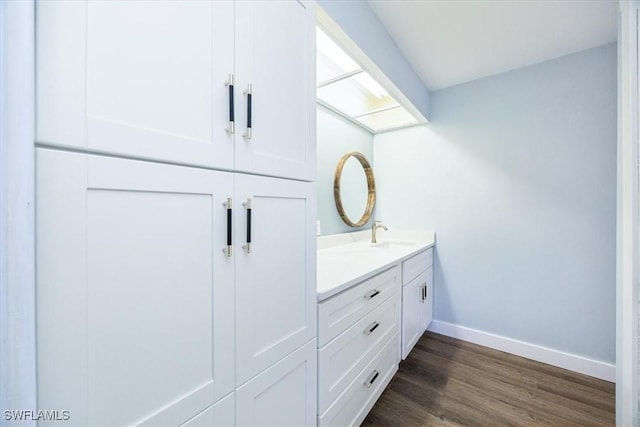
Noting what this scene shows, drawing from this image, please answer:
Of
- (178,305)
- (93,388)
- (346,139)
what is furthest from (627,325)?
(346,139)

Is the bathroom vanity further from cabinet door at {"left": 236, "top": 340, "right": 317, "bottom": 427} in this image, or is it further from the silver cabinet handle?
the silver cabinet handle

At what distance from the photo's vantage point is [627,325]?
3.31 feet

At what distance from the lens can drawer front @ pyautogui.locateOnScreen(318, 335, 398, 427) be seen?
44.5 inches

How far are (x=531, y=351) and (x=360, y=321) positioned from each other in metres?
1.77

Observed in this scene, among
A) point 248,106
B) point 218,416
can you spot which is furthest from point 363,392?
point 248,106

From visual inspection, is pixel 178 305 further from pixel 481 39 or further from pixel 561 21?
pixel 561 21

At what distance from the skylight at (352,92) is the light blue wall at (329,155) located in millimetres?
94

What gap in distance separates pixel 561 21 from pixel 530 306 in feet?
6.59

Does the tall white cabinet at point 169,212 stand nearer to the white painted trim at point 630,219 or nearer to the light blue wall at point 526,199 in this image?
the white painted trim at point 630,219

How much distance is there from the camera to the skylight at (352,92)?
1.68 meters

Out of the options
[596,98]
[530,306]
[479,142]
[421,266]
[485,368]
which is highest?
[596,98]

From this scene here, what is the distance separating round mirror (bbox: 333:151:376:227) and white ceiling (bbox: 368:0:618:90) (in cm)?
93

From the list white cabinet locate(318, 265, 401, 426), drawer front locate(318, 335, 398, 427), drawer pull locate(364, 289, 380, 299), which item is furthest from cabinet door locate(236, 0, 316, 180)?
drawer front locate(318, 335, 398, 427)

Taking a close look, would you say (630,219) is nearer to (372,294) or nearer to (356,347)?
(372,294)
